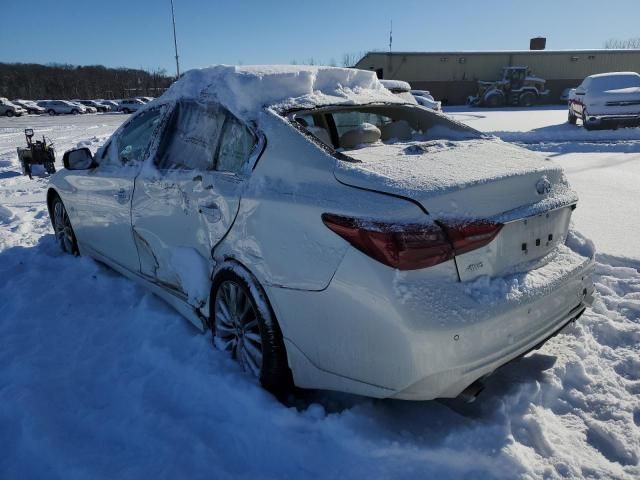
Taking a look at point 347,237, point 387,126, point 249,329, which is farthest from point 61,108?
point 347,237

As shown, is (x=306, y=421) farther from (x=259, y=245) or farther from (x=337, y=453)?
(x=259, y=245)

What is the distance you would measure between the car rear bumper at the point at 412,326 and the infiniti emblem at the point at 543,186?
0.38 meters

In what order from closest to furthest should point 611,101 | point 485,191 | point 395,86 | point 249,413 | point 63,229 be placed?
point 485,191 → point 249,413 → point 395,86 → point 63,229 → point 611,101

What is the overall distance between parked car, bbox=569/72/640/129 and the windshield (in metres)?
13.9

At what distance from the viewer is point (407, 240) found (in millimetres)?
1833

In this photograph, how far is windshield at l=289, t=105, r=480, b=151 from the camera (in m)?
2.97

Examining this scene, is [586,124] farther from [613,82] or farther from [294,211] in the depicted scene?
[294,211]

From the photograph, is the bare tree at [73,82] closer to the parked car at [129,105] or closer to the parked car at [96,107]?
the parked car at [96,107]

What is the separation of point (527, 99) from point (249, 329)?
122ft

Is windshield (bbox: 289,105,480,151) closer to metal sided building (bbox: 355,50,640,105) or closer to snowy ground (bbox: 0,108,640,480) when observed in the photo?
snowy ground (bbox: 0,108,640,480)

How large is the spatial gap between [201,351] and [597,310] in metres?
2.67

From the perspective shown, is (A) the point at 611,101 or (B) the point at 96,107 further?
(B) the point at 96,107

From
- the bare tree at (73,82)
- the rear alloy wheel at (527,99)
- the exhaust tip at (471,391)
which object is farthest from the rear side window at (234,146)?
the bare tree at (73,82)

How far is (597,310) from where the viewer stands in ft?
10.9
